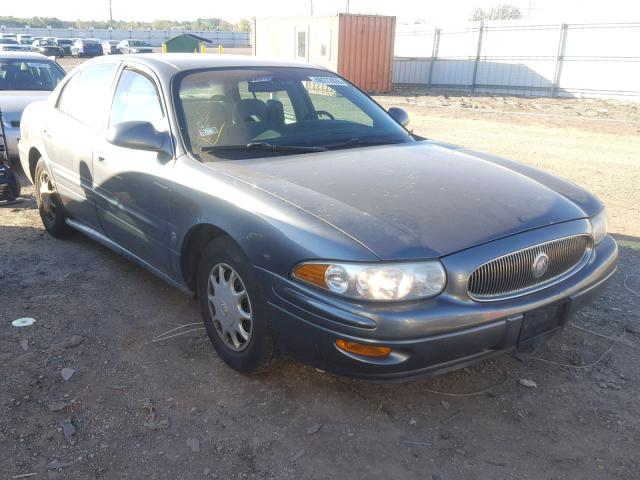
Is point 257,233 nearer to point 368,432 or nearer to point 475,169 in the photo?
point 368,432

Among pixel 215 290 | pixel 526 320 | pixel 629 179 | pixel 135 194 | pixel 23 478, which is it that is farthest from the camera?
pixel 629 179

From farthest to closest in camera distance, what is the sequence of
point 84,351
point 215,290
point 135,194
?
Answer: point 135,194 → point 84,351 → point 215,290

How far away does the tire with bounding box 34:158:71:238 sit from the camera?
5.23 meters

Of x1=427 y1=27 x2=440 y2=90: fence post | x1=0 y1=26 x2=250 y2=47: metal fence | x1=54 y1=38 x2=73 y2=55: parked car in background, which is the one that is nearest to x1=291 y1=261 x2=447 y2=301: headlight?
x1=427 y1=27 x2=440 y2=90: fence post

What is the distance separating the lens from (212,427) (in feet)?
9.16

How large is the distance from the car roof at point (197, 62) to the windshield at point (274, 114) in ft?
0.28

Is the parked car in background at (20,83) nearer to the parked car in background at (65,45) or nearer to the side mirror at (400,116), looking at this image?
the side mirror at (400,116)

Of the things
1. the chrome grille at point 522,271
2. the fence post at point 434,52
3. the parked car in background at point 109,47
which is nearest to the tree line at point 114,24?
the parked car in background at point 109,47

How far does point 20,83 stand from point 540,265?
8762 mm

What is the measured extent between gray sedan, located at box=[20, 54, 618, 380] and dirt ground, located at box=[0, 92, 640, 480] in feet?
1.12

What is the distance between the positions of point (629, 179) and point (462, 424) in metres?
6.48

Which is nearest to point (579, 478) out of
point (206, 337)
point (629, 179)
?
point (206, 337)

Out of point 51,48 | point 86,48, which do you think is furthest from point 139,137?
point 51,48

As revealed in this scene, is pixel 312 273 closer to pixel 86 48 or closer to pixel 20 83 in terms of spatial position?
pixel 20 83
